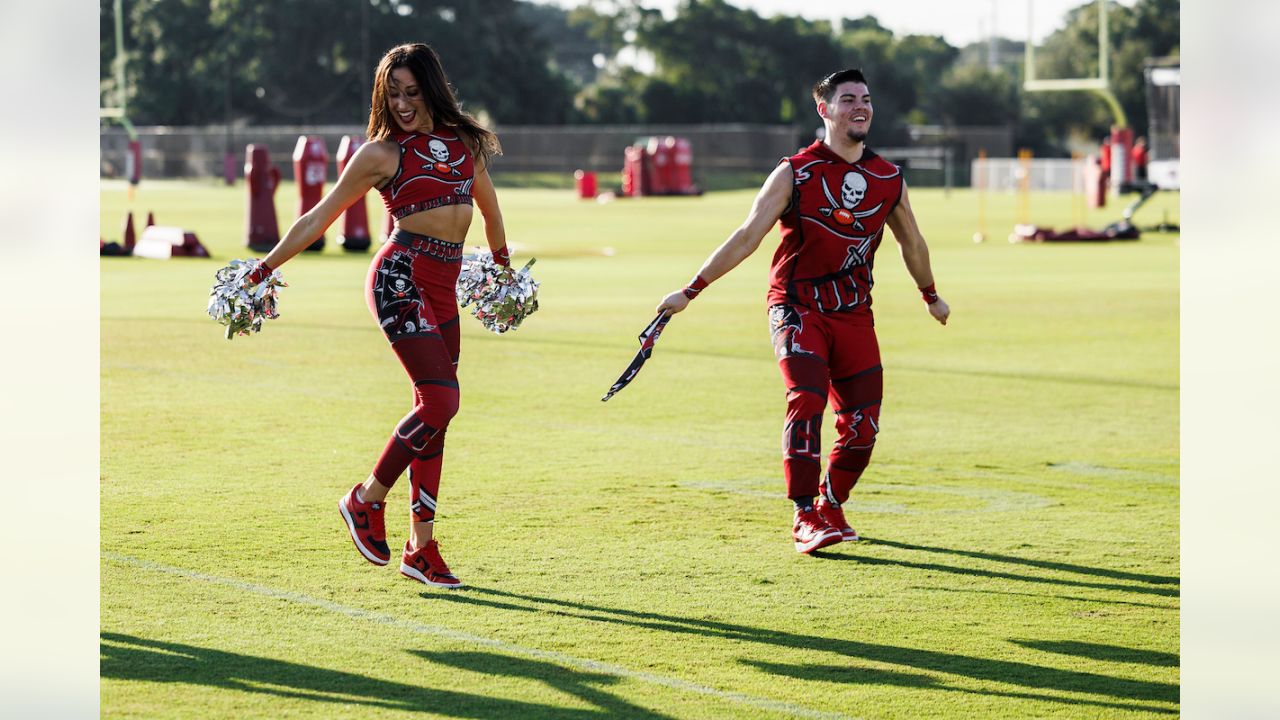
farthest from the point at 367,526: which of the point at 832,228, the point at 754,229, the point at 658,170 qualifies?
the point at 658,170

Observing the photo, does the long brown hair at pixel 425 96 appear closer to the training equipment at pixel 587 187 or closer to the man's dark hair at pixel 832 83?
the man's dark hair at pixel 832 83

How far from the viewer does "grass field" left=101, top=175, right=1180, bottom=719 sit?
17.0ft

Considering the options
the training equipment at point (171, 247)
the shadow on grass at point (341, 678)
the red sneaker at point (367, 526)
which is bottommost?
the shadow on grass at point (341, 678)

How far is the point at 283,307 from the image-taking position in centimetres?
1820

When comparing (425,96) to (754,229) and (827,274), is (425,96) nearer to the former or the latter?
(754,229)

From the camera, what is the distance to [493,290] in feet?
23.0

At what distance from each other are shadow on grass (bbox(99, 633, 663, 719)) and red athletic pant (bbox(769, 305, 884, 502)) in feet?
6.44

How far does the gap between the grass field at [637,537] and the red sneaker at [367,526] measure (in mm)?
123

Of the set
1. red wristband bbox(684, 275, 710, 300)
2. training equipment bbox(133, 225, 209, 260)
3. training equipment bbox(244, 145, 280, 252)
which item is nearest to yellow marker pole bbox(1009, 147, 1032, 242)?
training equipment bbox(244, 145, 280, 252)

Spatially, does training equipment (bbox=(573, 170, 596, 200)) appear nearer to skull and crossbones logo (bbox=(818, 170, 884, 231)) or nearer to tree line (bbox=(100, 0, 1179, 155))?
tree line (bbox=(100, 0, 1179, 155))

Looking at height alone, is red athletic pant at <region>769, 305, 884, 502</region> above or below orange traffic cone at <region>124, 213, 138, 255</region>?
below

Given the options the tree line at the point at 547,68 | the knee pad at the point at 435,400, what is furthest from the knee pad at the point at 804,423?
the tree line at the point at 547,68

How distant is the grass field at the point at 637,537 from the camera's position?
5.18m

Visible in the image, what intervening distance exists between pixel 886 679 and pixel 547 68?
261 ft
